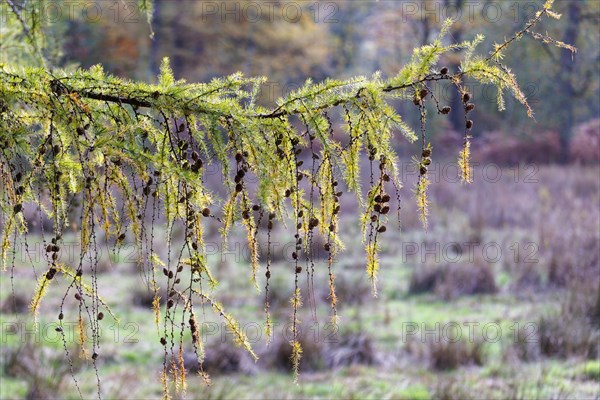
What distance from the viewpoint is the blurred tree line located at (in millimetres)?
18828

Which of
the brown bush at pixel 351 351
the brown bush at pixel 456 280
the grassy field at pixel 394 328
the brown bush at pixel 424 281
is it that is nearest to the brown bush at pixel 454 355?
the grassy field at pixel 394 328

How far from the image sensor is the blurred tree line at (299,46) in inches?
741

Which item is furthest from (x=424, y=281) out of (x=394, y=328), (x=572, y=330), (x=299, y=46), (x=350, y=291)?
(x=299, y=46)

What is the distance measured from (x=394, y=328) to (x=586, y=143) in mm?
14463

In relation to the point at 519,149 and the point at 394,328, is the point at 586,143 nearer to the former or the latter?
the point at 519,149

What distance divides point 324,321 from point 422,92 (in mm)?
5479

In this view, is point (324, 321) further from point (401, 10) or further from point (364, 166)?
point (401, 10)

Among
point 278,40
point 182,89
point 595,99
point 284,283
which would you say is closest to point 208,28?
point 278,40

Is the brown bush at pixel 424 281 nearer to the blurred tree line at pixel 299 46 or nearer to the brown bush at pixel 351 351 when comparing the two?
the brown bush at pixel 351 351

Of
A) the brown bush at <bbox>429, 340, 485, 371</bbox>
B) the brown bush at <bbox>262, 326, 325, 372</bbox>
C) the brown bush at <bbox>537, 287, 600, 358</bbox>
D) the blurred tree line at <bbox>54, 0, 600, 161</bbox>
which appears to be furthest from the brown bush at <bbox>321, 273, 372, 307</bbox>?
the blurred tree line at <bbox>54, 0, 600, 161</bbox>

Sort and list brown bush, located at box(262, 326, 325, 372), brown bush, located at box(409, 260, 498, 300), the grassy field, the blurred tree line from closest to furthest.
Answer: the grassy field → brown bush, located at box(262, 326, 325, 372) → brown bush, located at box(409, 260, 498, 300) → the blurred tree line

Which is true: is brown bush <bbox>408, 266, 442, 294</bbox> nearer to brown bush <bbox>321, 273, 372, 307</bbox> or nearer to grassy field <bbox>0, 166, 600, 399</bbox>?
grassy field <bbox>0, 166, 600, 399</bbox>

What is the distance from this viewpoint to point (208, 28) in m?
27.0

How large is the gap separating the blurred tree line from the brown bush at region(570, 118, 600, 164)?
30 centimetres
